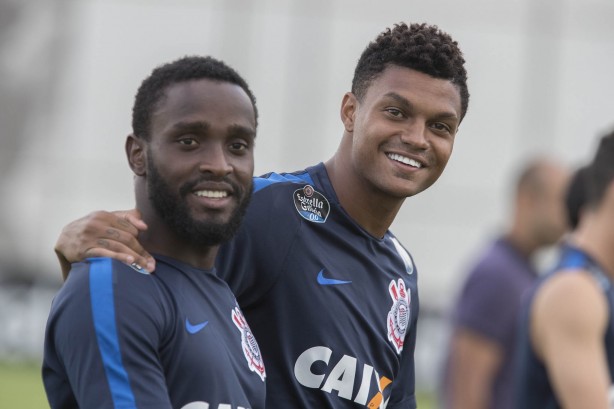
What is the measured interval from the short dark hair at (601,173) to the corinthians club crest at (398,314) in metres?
0.89

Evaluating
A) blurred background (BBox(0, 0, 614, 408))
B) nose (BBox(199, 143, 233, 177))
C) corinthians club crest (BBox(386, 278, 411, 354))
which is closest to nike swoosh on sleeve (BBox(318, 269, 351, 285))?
corinthians club crest (BBox(386, 278, 411, 354))

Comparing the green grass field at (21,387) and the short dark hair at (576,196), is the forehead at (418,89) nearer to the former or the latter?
the short dark hair at (576,196)

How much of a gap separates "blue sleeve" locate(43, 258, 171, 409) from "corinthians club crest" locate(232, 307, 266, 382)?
0.44m

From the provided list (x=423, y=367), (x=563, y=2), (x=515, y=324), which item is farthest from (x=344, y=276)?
(x=563, y=2)

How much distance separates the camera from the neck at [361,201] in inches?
166

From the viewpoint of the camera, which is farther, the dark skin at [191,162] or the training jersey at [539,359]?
the training jersey at [539,359]

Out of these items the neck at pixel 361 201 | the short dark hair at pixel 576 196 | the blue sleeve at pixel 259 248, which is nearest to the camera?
the blue sleeve at pixel 259 248

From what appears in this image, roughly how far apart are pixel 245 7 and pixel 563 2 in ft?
17.0

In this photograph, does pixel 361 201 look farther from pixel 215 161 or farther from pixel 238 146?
pixel 215 161

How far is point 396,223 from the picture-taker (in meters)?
19.0

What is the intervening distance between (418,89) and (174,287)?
1.15m

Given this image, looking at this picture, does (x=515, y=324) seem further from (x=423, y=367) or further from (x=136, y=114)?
(x=423, y=367)

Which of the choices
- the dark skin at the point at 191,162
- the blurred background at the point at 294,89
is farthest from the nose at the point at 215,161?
the blurred background at the point at 294,89

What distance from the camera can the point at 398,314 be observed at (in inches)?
169
